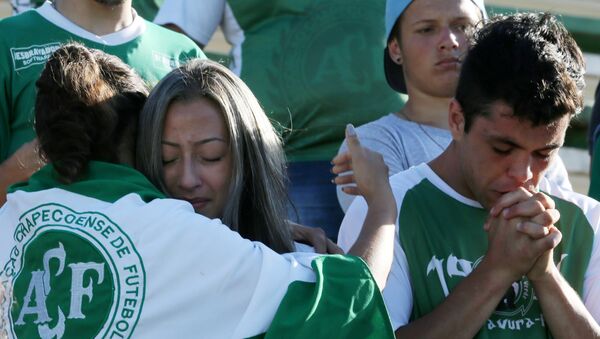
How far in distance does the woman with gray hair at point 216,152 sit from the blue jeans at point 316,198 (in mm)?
1114

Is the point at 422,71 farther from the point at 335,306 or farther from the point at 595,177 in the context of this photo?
the point at 335,306

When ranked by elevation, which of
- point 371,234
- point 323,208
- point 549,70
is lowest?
point 323,208

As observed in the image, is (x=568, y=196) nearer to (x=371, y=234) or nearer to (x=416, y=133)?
(x=371, y=234)

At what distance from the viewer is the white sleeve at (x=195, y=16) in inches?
197

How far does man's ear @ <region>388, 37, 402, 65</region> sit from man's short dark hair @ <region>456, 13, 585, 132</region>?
1.07 m

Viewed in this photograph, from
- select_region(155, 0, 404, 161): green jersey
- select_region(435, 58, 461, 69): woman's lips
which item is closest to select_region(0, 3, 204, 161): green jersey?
select_region(155, 0, 404, 161): green jersey

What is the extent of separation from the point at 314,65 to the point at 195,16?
1.78 feet

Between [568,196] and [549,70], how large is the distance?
0.36m

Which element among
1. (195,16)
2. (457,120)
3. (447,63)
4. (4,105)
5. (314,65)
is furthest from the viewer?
(195,16)

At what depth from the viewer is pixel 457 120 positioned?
3479 mm

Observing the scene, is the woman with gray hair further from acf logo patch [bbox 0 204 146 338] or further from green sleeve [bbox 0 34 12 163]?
green sleeve [bbox 0 34 12 163]

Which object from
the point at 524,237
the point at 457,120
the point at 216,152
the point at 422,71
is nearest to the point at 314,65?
the point at 422,71

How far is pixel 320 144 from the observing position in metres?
4.77

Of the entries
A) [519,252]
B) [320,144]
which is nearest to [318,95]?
[320,144]
